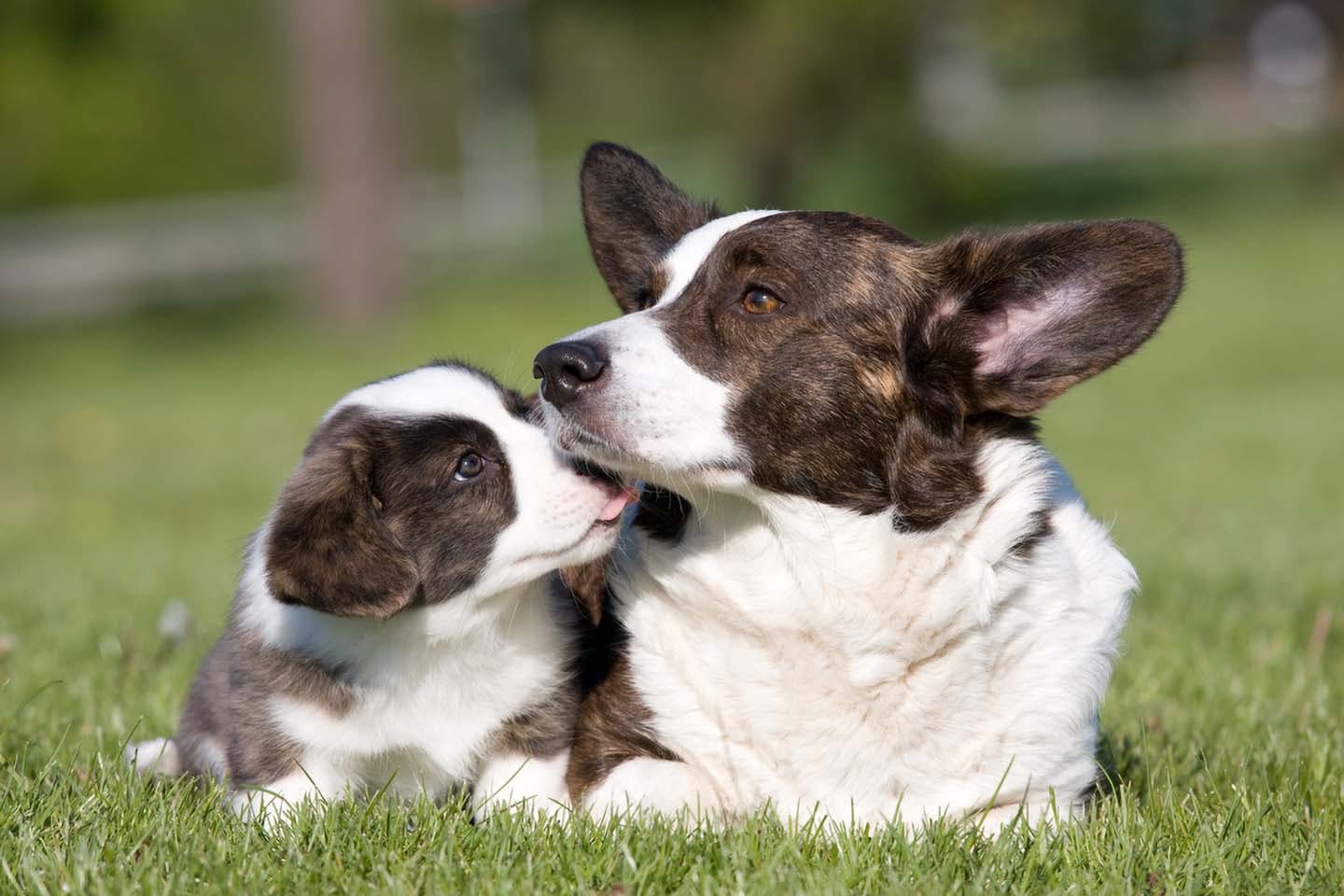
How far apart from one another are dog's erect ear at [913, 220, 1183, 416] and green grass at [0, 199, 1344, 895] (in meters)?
0.20

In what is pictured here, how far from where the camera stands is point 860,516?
3441 millimetres

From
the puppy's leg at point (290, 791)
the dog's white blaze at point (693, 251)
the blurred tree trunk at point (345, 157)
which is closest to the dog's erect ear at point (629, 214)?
the dog's white blaze at point (693, 251)

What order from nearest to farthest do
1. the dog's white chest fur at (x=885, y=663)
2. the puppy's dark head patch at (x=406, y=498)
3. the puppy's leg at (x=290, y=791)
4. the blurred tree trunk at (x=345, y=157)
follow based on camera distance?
the puppy's leg at (x=290, y=791) < the dog's white chest fur at (x=885, y=663) < the puppy's dark head patch at (x=406, y=498) < the blurred tree trunk at (x=345, y=157)

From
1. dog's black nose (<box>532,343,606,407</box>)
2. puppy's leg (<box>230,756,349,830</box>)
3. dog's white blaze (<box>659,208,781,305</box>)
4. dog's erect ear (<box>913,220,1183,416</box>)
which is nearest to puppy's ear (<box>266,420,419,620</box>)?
puppy's leg (<box>230,756,349,830</box>)

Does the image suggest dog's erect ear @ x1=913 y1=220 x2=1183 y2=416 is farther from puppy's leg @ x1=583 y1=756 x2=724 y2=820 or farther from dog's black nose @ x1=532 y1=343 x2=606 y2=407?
puppy's leg @ x1=583 y1=756 x2=724 y2=820

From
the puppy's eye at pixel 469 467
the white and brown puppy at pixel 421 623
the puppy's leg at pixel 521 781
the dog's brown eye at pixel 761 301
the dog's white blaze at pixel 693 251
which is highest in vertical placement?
the dog's white blaze at pixel 693 251

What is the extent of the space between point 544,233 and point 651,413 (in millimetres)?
24158

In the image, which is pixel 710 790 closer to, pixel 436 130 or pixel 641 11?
pixel 641 11

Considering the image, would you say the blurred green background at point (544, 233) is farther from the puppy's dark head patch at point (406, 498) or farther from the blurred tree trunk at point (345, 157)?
the puppy's dark head patch at point (406, 498)

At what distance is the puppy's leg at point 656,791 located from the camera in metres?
3.35

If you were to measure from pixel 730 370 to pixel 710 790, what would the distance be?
94 centimetres

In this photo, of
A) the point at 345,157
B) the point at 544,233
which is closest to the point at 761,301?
the point at 345,157

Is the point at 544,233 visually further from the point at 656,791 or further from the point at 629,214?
the point at 656,791

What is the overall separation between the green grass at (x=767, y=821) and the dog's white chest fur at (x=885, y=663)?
0.25 m
